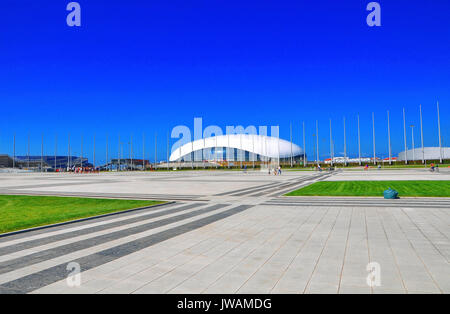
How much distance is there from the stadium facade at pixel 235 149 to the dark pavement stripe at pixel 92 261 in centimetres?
9820

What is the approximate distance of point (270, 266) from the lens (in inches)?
206

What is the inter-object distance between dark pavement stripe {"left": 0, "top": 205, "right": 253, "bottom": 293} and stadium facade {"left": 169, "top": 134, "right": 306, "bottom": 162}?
98.2 m

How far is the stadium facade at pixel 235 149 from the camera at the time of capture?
112875 millimetres

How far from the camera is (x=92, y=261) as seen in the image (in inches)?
222

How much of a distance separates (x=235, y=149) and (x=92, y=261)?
10903cm

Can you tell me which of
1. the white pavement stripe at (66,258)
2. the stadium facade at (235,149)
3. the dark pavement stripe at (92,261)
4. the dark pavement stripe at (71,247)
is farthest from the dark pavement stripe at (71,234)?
the stadium facade at (235,149)

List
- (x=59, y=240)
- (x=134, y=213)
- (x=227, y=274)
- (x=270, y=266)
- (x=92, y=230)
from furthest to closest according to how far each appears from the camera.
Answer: (x=134, y=213) → (x=92, y=230) → (x=59, y=240) → (x=270, y=266) → (x=227, y=274)

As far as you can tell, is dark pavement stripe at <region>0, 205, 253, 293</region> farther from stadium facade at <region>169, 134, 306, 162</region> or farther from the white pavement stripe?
stadium facade at <region>169, 134, 306, 162</region>

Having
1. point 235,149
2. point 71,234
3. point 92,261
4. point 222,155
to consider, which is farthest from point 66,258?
point 222,155

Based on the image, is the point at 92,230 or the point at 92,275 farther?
the point at 92,230

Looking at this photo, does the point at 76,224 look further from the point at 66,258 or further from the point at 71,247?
the point at 66,258
